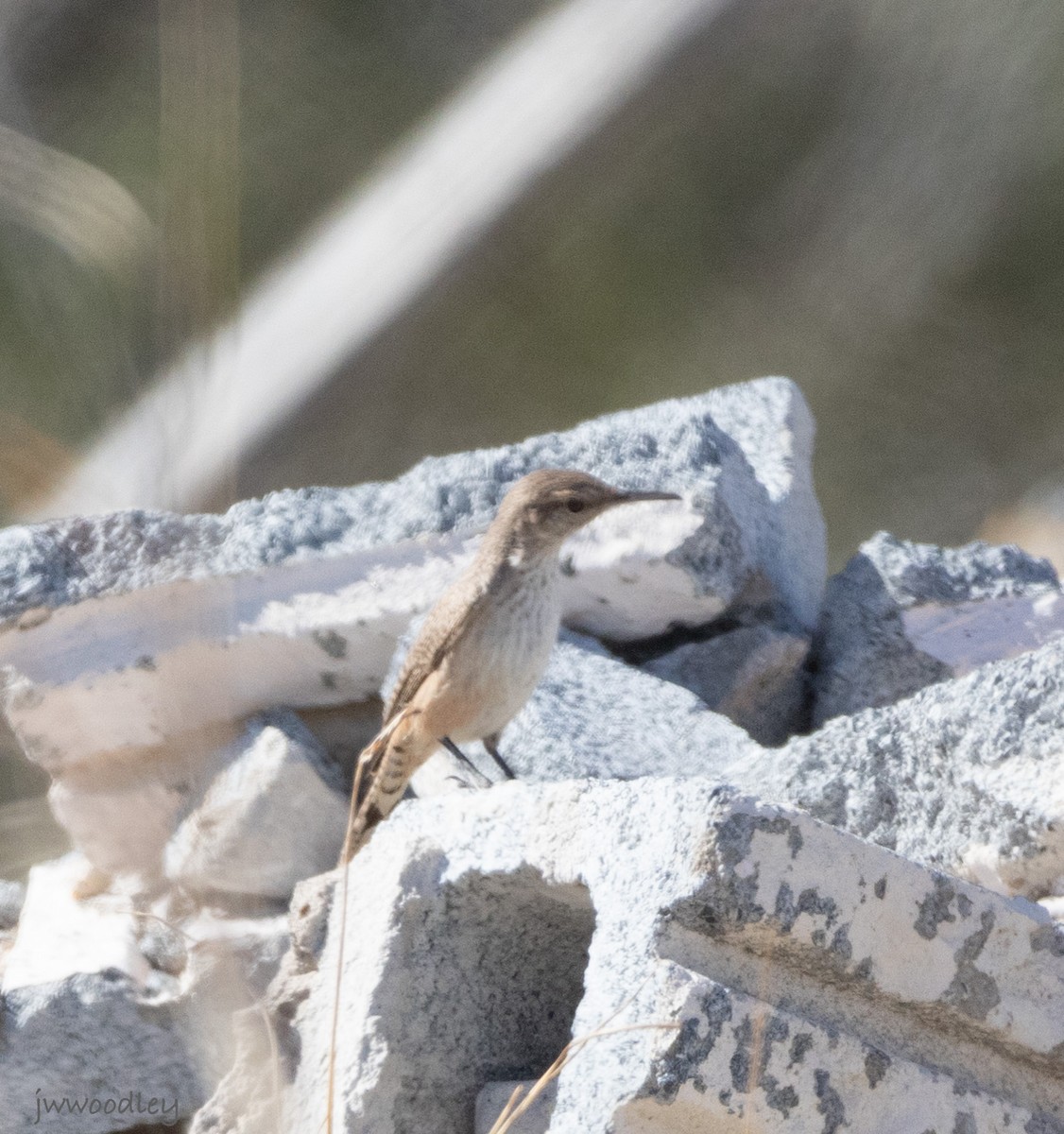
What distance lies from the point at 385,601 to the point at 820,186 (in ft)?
3.05

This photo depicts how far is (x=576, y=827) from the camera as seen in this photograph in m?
1.46

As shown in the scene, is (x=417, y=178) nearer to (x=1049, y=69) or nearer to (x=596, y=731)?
(x=596, y=731)

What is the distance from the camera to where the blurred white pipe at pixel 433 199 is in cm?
91

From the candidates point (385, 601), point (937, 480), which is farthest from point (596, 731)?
point (937, 480)

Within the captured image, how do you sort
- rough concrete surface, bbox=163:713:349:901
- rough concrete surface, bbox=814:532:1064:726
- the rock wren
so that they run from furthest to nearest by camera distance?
rough concrete surface, bbox=814:532:1064:726, the rock wren, rough concrete surface, bbox=163:713:349:901

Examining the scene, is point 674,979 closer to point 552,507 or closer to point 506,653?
point 506,653

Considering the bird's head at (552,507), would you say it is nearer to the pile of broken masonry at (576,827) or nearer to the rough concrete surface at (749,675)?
the pile of broken masonry at (576,827)

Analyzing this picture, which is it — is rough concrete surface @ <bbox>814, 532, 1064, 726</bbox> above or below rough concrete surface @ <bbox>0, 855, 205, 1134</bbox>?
above

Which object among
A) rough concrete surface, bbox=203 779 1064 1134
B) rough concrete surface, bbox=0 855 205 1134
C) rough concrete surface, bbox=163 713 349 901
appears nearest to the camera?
rough concrete surface, bbox=203 779 1064 1134

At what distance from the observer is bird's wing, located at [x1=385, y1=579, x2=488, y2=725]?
7.73 feet

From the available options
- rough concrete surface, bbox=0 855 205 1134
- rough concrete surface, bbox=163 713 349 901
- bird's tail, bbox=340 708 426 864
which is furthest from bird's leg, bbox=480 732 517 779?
rough concrete surface, bbox=0 855 205 1134

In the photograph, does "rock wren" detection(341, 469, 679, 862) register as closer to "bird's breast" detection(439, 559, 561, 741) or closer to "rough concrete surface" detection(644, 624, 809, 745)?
"bird's breast" detection(439, 559, 561, 741)

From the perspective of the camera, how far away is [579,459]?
2.65 meters

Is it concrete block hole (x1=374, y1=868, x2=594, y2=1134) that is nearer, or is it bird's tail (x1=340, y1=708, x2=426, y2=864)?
concrete block hole (x1=374, y1=868, x2=594, y2=1134)
